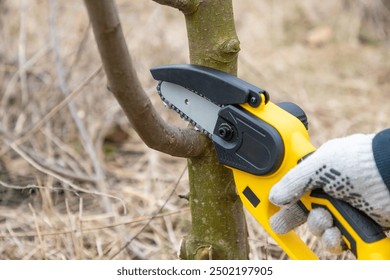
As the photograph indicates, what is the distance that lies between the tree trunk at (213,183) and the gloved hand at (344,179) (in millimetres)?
260

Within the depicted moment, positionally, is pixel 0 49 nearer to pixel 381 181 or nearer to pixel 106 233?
pixel 106 233

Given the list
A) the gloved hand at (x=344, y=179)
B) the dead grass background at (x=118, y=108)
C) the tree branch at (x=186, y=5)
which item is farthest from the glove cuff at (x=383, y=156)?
the dead grass background at (x=118, y=108)

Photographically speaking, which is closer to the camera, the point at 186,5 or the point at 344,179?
the point at 344,179

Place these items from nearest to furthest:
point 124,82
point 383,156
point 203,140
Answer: point 124,82 < point 383,156 < point 203,140

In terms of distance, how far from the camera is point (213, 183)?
1.44 meters

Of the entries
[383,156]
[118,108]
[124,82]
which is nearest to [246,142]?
[383,156]

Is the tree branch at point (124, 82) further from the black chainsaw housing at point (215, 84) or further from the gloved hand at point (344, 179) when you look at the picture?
the gloved hand at point (344, 179)

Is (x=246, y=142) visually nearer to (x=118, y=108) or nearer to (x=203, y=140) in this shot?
(x=203, y=140)

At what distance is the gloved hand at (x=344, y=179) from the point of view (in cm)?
112

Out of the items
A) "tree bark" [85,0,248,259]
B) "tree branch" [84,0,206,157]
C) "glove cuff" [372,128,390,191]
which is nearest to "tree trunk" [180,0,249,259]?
"tree bark" [85,0,248,259]

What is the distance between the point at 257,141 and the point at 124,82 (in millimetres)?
382

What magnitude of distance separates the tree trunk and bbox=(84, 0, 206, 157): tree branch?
0.61 feet

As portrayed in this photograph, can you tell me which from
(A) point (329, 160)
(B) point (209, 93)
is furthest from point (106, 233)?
(A) point (329, 160)
